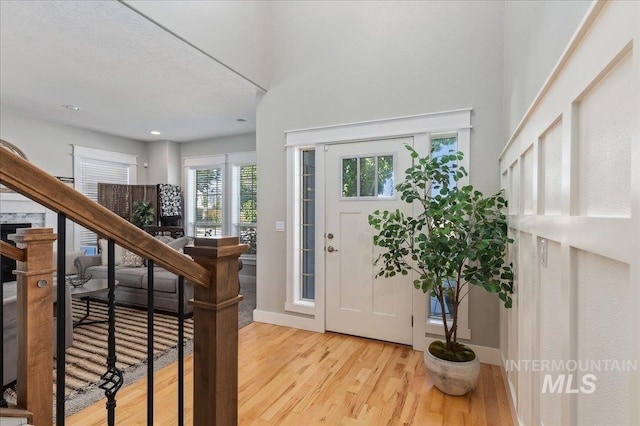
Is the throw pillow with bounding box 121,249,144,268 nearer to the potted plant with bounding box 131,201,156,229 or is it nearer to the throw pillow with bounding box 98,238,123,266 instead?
the throw pillow with bounding box 98,238,123,266

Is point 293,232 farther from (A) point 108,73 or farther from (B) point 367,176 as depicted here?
(A) point 108,73

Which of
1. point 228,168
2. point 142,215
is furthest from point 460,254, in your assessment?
point 142,215

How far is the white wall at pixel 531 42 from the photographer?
1.05m

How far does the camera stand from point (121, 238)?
0.78 m

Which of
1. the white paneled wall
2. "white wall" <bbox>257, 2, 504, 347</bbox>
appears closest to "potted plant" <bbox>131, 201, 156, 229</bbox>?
"white wall" <bbox>257, 2, 504, 347</bbox>

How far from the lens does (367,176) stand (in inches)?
124

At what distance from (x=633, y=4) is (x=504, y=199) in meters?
1.90

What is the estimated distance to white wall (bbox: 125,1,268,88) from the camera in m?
2.62

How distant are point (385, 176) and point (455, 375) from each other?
Result: 178 cm

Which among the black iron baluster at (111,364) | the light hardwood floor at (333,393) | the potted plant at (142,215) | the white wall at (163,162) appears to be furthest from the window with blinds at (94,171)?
the black iron baluster at (111,364)

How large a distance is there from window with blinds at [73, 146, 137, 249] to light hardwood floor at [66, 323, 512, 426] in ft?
14.3

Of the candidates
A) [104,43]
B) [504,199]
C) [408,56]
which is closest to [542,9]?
[504,199]

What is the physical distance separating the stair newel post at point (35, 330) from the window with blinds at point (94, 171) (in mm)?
4453

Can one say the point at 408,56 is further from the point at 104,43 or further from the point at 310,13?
the point at 104,43
